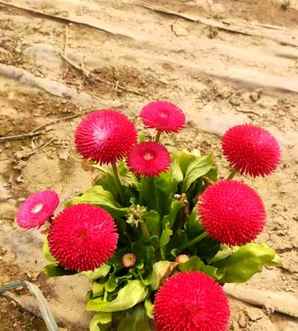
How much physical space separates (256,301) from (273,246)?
26 centimetres

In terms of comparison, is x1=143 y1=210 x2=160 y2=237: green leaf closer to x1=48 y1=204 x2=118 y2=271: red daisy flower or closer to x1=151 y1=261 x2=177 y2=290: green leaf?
x1=151 y1=261 x2=177 y2=290: green leaf

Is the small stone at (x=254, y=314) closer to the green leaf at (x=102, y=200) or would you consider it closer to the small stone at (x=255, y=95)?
the green leaf at (x=102, y=200)

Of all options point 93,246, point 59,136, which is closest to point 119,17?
point 59,136

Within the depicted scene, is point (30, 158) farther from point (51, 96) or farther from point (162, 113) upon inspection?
point (162, 113)

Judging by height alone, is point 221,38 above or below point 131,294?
above

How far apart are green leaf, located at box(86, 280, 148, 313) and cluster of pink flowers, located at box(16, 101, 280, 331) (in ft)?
0.98

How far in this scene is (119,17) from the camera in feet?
11.1

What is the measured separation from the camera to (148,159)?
1.62 metres

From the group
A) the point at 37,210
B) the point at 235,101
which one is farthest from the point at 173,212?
the point at 235,101

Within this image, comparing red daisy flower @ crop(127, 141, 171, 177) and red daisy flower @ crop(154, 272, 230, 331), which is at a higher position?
red daisy flower @ crop(127, 141, 171, 177)

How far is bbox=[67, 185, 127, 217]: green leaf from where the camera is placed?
72.4 inches

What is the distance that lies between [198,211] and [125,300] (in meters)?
0.40

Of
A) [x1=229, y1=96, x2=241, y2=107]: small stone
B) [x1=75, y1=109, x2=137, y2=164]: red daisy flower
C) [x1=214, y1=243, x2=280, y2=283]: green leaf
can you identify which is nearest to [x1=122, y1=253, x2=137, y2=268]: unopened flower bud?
[x1=214, y1=243, x2=280, y2=283]: green leaf

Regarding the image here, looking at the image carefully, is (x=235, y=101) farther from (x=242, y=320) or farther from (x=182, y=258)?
(x=182, y=258)
